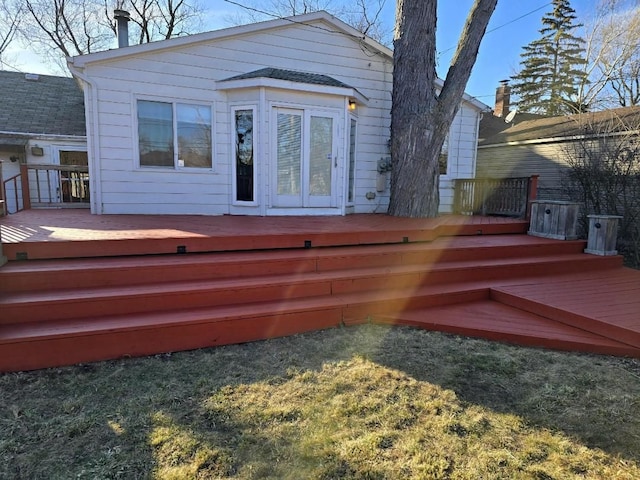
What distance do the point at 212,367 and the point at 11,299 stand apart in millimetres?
1689

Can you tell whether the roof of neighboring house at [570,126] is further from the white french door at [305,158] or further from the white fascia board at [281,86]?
the white french door at [305,158]

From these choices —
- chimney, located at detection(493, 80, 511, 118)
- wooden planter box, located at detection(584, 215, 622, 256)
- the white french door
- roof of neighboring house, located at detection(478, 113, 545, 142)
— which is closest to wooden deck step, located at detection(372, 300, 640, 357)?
wooden planter box, located at detection(584, 215, 622, 256)

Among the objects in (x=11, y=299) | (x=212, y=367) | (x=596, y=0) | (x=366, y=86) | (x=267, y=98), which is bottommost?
(x=212, y=367)

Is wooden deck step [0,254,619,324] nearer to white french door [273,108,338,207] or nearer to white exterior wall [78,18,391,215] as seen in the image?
white french door [273,108,338,207]

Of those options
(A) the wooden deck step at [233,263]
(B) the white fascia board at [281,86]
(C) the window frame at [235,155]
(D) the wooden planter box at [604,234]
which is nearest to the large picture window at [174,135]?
(C) the window frame at [235,155]

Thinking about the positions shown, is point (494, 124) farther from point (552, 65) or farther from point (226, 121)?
point (226, 121)

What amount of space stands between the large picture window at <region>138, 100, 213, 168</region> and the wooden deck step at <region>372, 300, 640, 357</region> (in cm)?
465

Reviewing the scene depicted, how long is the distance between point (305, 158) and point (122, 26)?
5.16 m

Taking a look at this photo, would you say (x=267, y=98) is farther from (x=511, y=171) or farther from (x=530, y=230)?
(x=511, y=171)

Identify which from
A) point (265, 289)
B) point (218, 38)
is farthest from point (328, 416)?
point (218, 38)

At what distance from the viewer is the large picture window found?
6387 mm

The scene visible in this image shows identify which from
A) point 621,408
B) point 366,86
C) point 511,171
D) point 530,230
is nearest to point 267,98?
point 366,86

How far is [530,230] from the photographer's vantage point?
259 inches

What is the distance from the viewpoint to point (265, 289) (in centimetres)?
362
